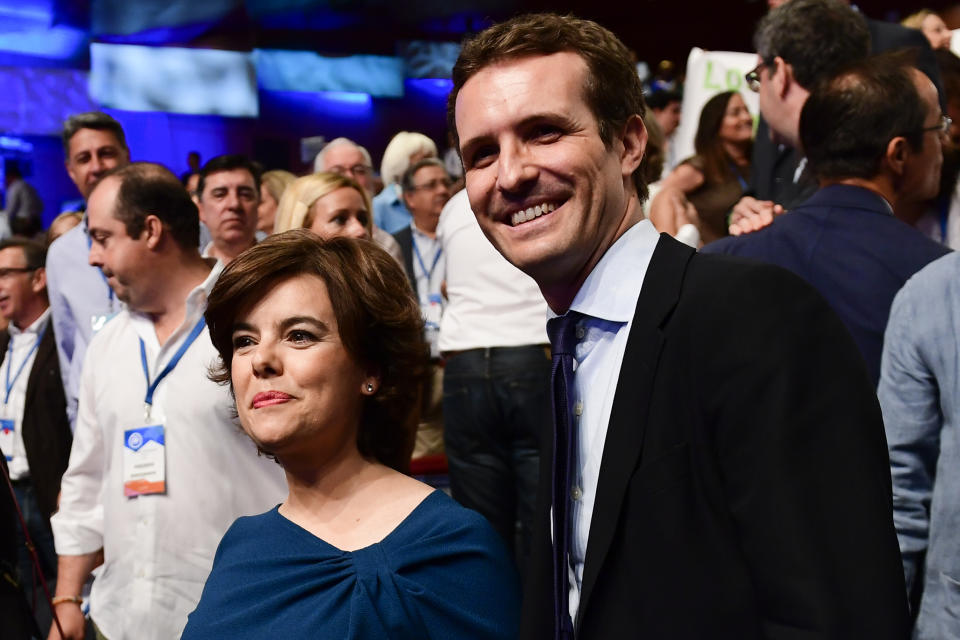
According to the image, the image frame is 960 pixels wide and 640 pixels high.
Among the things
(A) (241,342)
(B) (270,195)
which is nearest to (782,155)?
→ (A) (241,342)

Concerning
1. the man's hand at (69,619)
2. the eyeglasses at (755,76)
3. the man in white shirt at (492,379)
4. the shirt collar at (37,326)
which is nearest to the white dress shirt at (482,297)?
the man in white shirt at (492,379)

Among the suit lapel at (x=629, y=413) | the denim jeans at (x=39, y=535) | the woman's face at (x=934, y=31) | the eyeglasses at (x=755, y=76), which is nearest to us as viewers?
the suit lapel at (x=629, y=413)

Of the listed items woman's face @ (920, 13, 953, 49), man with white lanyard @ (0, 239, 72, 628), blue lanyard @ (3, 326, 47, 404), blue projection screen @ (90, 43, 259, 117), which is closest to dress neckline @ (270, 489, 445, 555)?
man with white lanyard @ (0, 239, 72, 628)

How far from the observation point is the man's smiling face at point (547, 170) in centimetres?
147

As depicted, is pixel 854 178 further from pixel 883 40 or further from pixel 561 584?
pixel 883 40

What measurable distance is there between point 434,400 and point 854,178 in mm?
2754

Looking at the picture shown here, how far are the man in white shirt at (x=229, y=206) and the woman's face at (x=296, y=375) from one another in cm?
231

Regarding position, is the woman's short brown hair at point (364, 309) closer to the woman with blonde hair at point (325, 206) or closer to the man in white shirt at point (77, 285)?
the woman with blonde hair at point (325, 206)

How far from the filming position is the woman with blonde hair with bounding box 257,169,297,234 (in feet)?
18.4

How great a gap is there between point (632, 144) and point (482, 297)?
263cm

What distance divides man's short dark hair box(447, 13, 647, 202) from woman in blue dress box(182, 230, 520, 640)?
0.73 meters

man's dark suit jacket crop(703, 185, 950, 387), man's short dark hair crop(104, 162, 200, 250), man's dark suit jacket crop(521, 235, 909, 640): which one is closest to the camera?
man's dark suit jacket crop(521, 235, 909, 640)

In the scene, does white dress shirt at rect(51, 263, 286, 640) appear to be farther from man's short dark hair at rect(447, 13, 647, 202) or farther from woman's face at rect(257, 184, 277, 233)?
woman's face at rect(257, 184, 277, 233)

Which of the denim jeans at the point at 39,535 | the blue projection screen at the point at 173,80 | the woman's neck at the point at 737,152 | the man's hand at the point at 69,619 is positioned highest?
the blue projection screen at the point at 173,80
